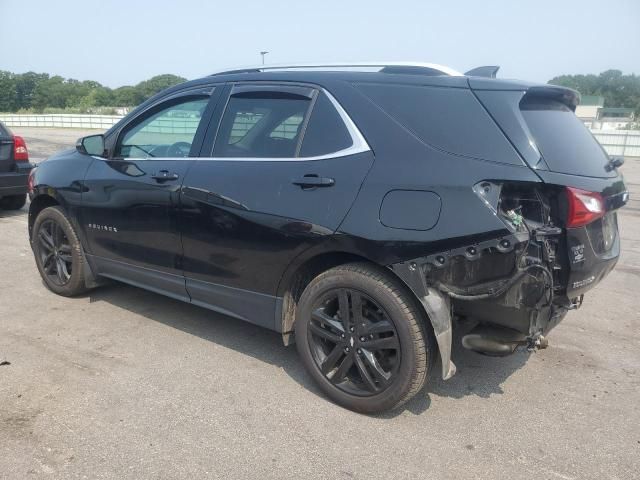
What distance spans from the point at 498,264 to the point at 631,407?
1.38 m

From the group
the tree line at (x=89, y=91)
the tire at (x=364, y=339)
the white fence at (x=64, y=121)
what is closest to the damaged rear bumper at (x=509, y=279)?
the tire at (x=364, y=339)

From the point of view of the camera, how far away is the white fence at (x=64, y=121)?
38375 millimetres

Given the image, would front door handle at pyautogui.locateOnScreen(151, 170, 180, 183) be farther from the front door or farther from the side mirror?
the side mirror

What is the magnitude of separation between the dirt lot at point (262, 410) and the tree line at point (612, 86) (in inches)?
4479

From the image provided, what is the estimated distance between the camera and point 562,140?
114 inches

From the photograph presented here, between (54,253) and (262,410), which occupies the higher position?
(54,253)

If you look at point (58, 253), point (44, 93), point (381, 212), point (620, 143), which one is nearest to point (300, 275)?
point (381, 212)

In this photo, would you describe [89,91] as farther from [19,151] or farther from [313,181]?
[313,181]

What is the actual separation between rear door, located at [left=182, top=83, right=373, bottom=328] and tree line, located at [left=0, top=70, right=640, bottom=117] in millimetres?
73924

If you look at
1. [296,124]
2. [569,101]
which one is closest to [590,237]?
[569,101]

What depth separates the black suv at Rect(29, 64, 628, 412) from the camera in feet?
8.86

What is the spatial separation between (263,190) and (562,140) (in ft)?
5.48

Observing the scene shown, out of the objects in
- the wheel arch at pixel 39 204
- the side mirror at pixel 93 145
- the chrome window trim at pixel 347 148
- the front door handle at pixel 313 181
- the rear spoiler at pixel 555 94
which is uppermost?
the rear spoiler at pixel 555 94

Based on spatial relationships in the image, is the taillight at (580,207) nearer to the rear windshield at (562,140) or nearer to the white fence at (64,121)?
the rear windshield at (562,140)
